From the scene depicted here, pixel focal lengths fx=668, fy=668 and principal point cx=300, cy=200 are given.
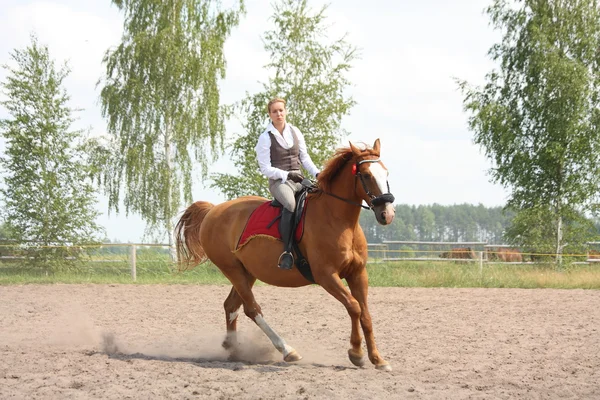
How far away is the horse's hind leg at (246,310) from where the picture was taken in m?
7.09

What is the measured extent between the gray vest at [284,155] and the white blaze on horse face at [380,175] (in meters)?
1.43

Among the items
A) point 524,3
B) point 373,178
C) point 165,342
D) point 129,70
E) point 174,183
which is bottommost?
point 165,342

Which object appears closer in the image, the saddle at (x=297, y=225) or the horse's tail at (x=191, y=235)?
the saddle at (x=297, y=225)

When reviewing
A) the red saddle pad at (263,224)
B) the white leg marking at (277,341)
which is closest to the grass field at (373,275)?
the red saddle pad at (263,224)

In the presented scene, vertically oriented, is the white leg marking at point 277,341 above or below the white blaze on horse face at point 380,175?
below

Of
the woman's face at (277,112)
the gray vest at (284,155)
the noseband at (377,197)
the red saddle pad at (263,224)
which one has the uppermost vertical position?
the woman's face at (277,112)

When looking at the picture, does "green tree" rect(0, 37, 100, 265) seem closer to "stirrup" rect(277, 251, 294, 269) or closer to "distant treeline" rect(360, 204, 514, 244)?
"stirrup" rect(277, 251, 294, 269)

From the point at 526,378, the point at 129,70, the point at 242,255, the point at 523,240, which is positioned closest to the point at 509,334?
the point at 526,378

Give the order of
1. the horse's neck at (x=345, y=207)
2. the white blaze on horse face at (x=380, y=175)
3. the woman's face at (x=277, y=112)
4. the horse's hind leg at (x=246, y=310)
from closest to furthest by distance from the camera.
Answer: the white blaze on horse face at (x=380, y=175)
the horse's neck at (x=345, y=207)
the horse's hind leg at (x=246, y=310)
the woman's face at (x=277, y=112)

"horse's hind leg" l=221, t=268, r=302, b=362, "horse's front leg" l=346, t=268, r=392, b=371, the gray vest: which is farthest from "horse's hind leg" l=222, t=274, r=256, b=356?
"horse's front leg" l=346, t=268, r=392, b=371

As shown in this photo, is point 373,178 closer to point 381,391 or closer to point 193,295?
point 381,391

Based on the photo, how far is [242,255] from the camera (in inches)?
300

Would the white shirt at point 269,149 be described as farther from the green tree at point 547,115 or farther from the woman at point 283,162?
the green tree at point 547,115

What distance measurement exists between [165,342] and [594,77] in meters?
23.4
